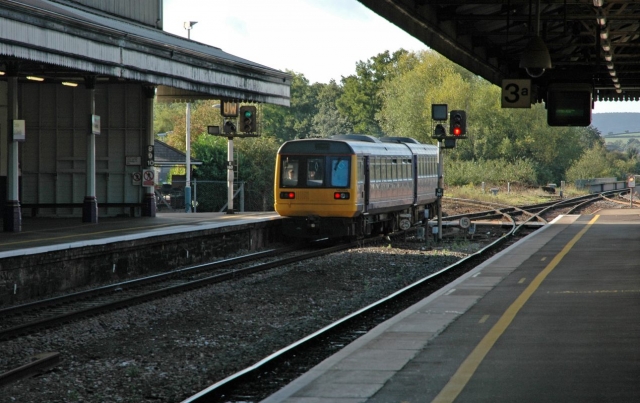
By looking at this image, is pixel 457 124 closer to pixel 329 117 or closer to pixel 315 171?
pixel 315 171

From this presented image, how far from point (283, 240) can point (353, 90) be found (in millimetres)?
85339

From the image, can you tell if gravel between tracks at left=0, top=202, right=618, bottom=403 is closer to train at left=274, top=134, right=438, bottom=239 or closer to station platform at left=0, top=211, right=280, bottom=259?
station platform at left=0, top=211, right=280, bottom=259

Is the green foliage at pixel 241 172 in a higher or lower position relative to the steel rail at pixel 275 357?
higher

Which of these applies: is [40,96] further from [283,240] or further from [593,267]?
[593,267]

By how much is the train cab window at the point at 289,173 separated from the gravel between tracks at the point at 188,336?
5.53m

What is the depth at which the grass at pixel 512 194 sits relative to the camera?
165 ft

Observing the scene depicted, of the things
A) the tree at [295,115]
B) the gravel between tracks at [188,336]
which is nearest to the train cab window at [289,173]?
the gravel between tracks at [188,336]

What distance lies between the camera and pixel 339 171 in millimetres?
24766

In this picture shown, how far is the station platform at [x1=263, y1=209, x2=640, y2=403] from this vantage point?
25.9 ft

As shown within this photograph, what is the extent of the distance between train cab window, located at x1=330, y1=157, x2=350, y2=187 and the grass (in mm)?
24166

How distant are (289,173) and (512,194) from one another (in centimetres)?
3143

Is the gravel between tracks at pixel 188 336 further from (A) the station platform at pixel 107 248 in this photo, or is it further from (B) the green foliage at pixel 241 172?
(B) the green foliage at pixel 241 172

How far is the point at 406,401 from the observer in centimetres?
760

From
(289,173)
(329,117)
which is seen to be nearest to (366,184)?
(289,173)
